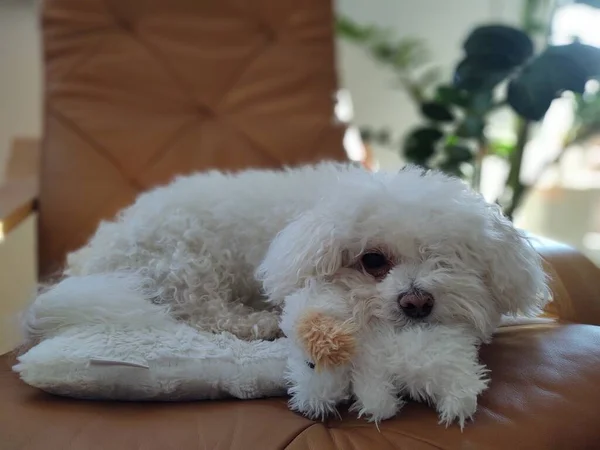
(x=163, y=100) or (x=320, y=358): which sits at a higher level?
(x=163, y=100)

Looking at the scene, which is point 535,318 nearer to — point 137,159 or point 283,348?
point 283,348

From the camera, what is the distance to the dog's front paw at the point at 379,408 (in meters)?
→ 0.63

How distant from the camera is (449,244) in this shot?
713mm

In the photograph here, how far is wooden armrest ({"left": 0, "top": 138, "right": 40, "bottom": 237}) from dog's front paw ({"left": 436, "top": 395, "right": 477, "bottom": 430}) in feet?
2.58

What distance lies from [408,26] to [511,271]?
1.76m

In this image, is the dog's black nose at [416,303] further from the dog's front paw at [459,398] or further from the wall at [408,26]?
the wall at [408,26]

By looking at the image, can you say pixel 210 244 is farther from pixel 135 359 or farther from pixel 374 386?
pixel 374 386

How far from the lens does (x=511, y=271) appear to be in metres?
0.71

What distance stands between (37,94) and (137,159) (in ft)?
2.60

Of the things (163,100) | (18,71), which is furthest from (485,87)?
(18,71)

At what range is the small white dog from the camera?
0.64 metres

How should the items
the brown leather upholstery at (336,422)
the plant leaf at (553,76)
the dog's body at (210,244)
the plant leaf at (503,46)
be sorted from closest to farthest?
the brown leather upholstery at (336,422)
the dog's body at (210,244)
the plant leaf at (553,76)
the plant leaf at (503,46)

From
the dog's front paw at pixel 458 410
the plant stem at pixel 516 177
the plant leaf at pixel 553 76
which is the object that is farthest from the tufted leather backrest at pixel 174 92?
the dog's front paw at pixel 458 410

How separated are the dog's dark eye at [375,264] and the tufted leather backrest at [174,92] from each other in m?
0.69
